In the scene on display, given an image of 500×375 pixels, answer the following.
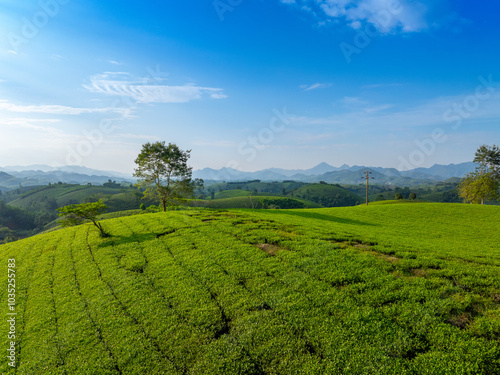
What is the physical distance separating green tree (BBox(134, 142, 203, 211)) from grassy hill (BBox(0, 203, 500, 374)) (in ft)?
84.2

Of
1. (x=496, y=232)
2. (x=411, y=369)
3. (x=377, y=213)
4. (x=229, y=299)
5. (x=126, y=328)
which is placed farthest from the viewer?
(x=377, y=213)

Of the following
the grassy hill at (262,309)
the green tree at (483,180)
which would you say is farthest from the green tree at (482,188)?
the grassy hill at (262,309)

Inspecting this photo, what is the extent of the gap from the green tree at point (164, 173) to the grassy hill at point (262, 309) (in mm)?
25659

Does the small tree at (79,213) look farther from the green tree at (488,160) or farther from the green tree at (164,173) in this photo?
the green tree at (488,160)

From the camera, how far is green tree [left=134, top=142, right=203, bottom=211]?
42.2m

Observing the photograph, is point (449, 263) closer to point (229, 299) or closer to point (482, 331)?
point (482, 331)

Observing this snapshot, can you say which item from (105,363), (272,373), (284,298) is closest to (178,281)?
(105,363)

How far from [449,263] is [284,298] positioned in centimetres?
989

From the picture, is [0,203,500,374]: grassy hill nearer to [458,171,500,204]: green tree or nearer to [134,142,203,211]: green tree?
[134,142,203,211]: green tree

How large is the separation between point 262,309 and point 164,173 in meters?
38.7

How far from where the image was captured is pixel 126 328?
9.83m

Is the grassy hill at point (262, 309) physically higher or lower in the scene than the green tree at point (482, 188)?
lower

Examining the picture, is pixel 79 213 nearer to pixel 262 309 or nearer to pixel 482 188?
pixel 262 309

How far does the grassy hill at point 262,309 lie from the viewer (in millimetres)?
7441
